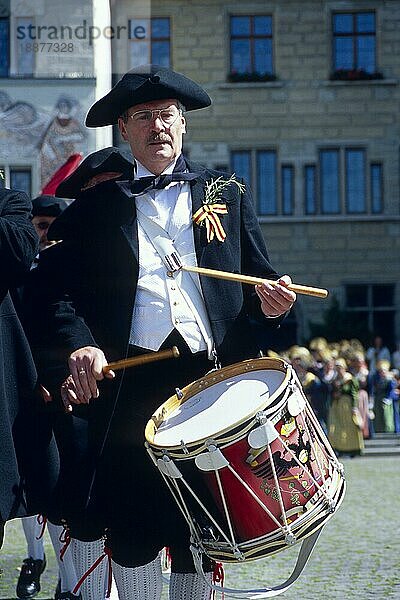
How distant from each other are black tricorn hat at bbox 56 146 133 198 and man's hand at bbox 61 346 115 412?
1.27 m

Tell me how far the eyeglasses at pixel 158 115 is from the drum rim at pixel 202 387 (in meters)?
0.83

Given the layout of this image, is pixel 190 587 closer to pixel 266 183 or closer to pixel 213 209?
pixel 213 209

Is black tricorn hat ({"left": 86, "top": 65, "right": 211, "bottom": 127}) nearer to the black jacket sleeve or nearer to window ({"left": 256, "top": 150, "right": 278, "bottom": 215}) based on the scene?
the black jacket sleeve

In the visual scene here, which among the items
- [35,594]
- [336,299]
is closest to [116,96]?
[35,594]

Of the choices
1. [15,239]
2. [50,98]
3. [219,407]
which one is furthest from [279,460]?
[50,98]

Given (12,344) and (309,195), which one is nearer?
(12,344)

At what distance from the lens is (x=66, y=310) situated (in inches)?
168

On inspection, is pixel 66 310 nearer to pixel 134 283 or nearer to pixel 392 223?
pixel 134 283

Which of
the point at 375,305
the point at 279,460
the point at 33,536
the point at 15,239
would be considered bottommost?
the point at 375,305

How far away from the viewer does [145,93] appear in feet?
13.8

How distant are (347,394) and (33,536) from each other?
457 inches

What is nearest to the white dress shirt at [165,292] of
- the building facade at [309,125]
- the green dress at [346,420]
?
the green dress at [346,420]

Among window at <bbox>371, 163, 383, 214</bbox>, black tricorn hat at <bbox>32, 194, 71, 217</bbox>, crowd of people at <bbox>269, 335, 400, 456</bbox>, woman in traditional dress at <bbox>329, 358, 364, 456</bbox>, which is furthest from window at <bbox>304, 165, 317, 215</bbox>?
black tricorn hat at <bbox>32, 194, 71, 217</bbox>

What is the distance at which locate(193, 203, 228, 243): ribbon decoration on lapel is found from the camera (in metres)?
4.27
